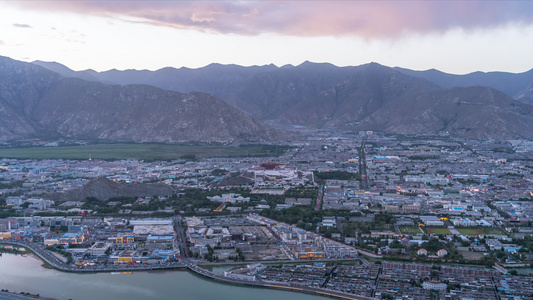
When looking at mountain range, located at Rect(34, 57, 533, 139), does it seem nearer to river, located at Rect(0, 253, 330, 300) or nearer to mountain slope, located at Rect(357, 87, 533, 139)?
mountain slope, located at Rect(357, 87, 533, 139)

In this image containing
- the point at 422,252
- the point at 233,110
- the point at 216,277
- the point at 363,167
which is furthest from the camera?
the point at 233,110

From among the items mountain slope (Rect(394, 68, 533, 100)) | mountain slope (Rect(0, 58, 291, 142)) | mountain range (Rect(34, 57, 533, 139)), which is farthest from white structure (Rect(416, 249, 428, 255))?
mountain slope (Rect(394, 68, 533, 100))

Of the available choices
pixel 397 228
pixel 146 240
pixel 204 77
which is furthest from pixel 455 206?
pixel 204 77

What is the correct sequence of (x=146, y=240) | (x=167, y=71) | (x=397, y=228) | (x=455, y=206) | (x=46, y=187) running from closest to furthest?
(x=146, y=240) < (x=397, y=228) < (x=455, y=206) < (x=46, y=187) < (x=167, y=71)

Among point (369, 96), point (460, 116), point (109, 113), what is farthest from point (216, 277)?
point (369, 96)

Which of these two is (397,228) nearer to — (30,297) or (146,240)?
(146,240)

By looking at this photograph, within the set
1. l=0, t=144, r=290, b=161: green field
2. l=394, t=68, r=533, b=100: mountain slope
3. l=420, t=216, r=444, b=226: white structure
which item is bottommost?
l=420, t=216, r=444, b=226: white structure

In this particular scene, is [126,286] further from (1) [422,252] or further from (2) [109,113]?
(2) [109,113]
